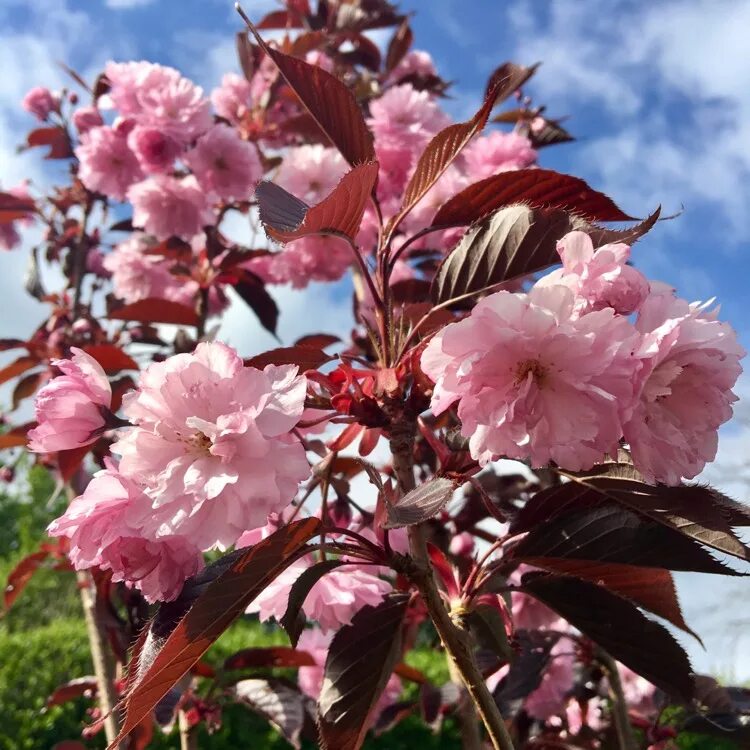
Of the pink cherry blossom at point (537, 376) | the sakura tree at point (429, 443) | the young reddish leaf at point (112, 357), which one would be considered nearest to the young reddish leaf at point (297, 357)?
the sakura tree at point (429, 443)

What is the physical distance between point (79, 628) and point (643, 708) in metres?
4.31

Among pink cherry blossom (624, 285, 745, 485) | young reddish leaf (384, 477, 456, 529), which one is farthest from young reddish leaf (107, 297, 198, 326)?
pink cherry blossom (624, 285, 745, 485)

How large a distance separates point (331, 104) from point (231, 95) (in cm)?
194

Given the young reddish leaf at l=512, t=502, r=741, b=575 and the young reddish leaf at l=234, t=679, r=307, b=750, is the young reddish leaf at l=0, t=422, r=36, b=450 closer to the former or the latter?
the young reddish leaf at l=234, t=679, r=307, b=750

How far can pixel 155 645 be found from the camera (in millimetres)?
654

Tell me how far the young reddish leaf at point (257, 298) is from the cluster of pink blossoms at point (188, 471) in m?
1.39

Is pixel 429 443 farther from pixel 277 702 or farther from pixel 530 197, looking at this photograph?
pixel 277 702

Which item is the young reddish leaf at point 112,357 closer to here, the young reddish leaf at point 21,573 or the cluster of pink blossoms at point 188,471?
the cluster of pink blossoms at point 188,471

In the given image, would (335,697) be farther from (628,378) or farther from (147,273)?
(147,273)

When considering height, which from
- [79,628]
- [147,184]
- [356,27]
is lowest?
[79,628]

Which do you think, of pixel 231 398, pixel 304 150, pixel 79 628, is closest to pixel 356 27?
pixel 304 150

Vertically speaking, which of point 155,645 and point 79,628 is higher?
point 79,628

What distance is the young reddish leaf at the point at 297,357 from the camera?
803 mm

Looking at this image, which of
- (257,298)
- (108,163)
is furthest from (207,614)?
(108,163)
